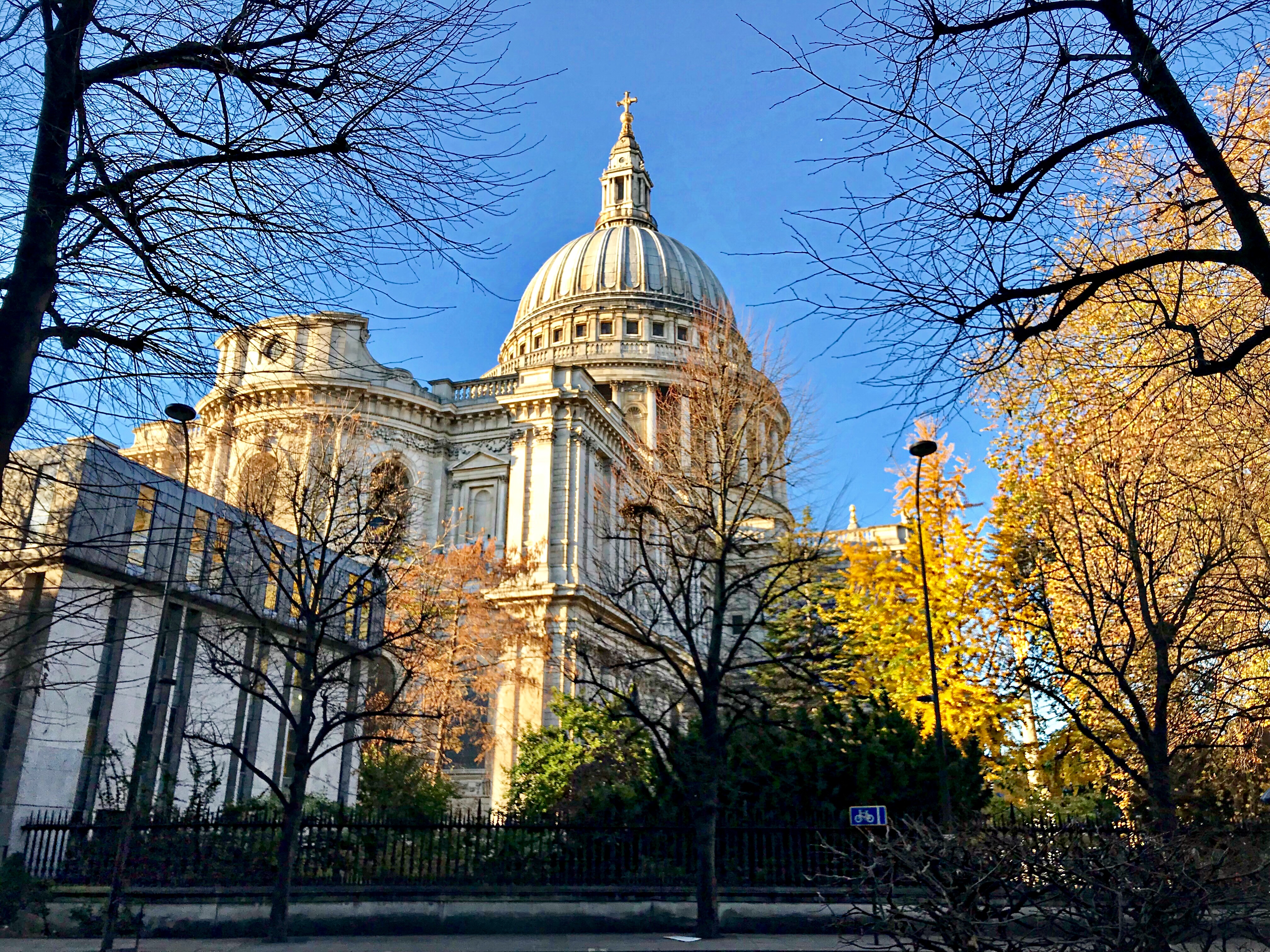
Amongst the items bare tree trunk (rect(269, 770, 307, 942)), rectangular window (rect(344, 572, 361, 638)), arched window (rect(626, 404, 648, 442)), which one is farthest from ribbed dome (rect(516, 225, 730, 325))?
bare tree trunk (rect(269, 770, 307, 942))

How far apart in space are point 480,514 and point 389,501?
19746 mm

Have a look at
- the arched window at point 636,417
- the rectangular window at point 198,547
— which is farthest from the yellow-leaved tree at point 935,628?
the arched window at point 636,417

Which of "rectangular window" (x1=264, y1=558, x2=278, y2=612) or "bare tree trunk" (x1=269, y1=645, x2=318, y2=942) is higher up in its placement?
"rectangular window" (x1=264, y1=558, x2=278, y2=612)

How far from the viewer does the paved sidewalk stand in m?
13.8

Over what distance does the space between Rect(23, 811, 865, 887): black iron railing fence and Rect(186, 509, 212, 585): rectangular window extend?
5.21 m

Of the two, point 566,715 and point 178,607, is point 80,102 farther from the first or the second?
point 566,715

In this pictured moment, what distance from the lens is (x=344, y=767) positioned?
78.2 feet

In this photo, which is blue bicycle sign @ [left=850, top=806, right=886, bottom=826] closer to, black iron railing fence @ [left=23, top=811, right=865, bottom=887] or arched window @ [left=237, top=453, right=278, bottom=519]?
black iron railing fence @ [left=23, top=811, right=865, bottom=887]

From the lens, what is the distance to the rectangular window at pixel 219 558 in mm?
19859

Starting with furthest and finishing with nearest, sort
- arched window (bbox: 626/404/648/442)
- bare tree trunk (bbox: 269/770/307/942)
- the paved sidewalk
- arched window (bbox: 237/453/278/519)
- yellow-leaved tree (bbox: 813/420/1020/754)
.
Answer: arched window (bbox: 626/404/648/442), yellow-leaved tree (bbox: 813/420/1020/754), arched window (bbox: 237/453/278/519), bare tree trunk (bbox: 269/770/307/942), the paved sidewalk

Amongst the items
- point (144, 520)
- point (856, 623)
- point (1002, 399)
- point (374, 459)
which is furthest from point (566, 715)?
point (374, 459)

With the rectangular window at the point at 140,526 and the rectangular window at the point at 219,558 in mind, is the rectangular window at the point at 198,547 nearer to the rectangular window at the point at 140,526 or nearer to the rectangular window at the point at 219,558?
the rectangular window at the point at 219,558

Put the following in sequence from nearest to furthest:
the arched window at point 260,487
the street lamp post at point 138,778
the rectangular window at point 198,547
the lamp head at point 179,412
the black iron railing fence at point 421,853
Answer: the lamp head at point 179,412 → the street lamp post at point 138,778 → the black iron railing fence at point 421,853 → the arched window at point 260,487 → the rectangular window at point 198,547

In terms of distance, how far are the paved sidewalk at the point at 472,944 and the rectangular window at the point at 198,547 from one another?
7.18m
